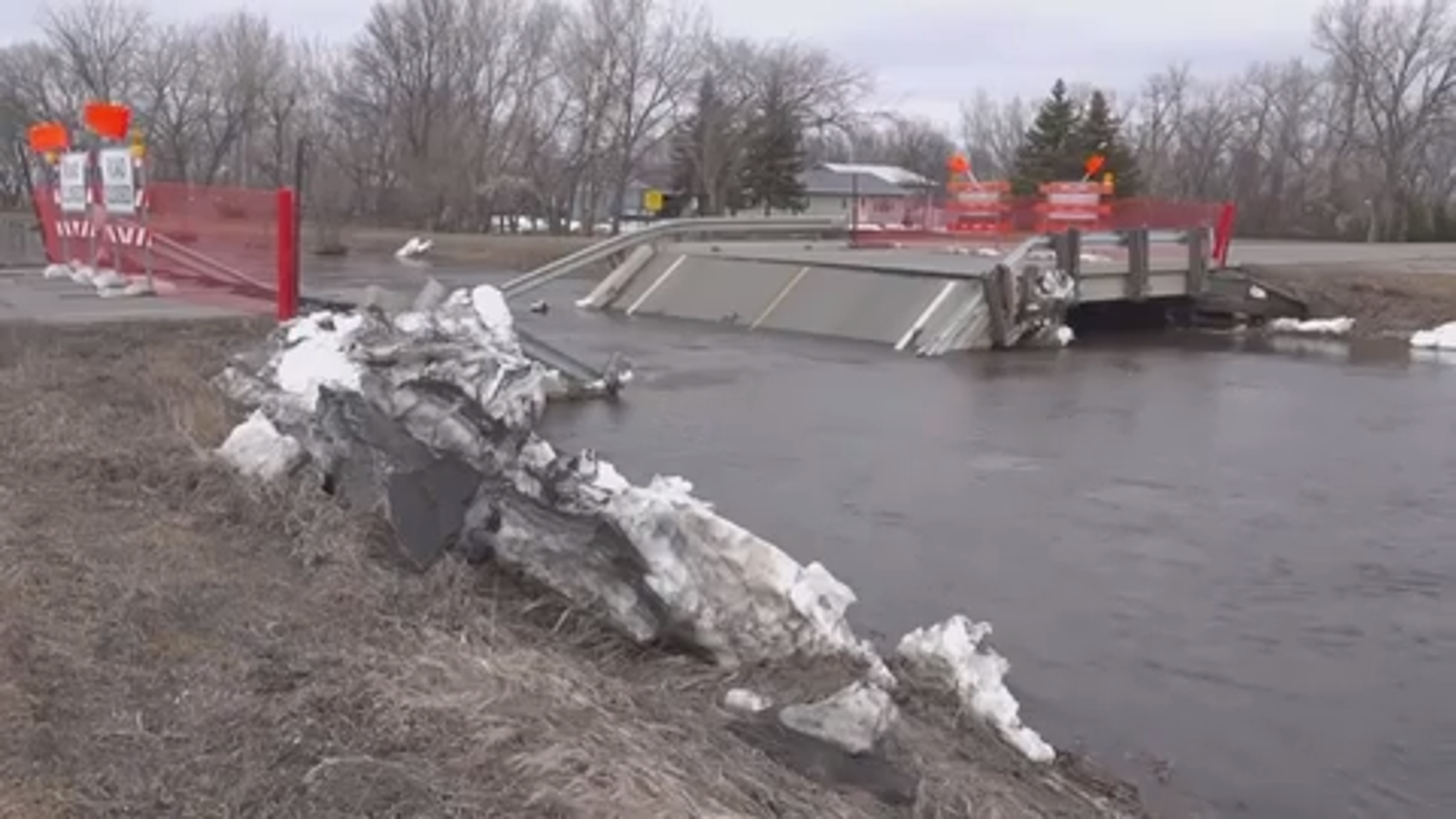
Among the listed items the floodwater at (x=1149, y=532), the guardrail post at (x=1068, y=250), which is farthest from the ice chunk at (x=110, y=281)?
the guardrail post at (x=1068, y=250)

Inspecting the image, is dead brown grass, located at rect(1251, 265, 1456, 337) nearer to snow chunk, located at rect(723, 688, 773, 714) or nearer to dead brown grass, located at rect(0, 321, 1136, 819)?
dead brown grass, located at rect(0, 321, 1136, 819)

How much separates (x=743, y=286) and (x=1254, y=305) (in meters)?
9.30

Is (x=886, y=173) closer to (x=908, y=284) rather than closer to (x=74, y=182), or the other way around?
(x=908, y=284)

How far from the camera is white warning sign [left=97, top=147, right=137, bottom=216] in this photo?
1680 cm

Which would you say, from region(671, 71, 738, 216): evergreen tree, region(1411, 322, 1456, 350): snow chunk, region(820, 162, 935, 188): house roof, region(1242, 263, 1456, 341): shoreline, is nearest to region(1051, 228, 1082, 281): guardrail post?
region(1411, 322, 1456, 350): snow chunk

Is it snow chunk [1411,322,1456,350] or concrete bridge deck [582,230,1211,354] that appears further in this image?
snow chunk [1411,322,1456,350]

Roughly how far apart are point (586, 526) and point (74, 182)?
15.3 m

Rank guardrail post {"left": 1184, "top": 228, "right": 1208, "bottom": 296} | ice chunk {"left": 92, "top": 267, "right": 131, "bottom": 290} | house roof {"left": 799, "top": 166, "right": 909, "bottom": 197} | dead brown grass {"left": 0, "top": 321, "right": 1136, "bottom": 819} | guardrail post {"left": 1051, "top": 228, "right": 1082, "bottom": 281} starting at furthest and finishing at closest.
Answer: house roof {"left": 799, "top": 166, "right": 909, "bottom": 197}, guardrail post {"left": 1184, "top": 228, "right": 1208, "bottom": 296}, guardrail post {"left": 1051, "top": 228, "right": 1082, "bottom": 281}, ice chunk {"left": 92, "top": 267, "right": 131, "bottom": 290}, dead brown grass {"left": 0, "top": 321, "right": 1136, "bottom": 819}

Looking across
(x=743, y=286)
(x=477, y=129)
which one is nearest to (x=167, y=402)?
(x=743, y=286)

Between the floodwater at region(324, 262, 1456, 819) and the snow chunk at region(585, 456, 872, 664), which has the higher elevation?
the snow chunk at region(585, 456, 872, 664)

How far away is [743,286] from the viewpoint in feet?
73.0

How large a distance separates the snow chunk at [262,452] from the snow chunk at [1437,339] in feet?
63.3

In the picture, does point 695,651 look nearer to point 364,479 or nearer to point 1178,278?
point 364,479

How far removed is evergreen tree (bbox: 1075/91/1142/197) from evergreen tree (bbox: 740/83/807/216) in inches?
565
